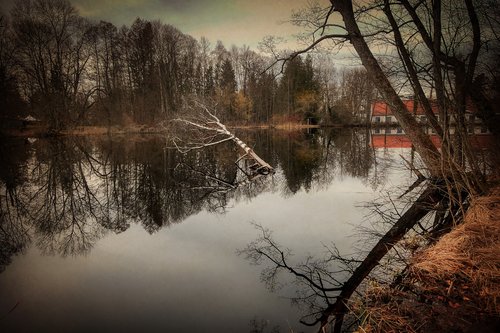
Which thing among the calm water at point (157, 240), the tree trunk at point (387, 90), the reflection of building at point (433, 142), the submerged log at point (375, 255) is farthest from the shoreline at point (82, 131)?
the submerged log at point (375, 255)

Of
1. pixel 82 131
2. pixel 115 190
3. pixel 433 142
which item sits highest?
pixel 82 131

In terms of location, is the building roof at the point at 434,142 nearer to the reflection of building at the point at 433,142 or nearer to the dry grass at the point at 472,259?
the reflection of building at the point at 433,142

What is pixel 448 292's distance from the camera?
275 centimetres

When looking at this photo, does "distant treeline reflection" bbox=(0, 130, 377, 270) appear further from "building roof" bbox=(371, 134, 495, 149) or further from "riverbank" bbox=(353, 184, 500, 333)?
"riverbank" bbox=(353, 184, 500, 333)

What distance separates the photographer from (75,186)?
877 centimetres

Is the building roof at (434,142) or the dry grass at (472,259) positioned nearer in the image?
the dry grass at (472,259)

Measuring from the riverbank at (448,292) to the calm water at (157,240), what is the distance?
810 millimetres

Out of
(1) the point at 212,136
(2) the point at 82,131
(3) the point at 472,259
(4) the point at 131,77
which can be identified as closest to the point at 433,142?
(1) the point at 212,136

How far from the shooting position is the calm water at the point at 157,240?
9.87 ft

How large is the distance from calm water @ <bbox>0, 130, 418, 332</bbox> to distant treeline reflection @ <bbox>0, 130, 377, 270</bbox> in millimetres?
41

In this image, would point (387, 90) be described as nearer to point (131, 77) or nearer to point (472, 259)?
point (472, 259)

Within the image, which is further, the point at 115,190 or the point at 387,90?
the point at 115,190

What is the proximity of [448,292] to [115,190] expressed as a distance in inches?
326

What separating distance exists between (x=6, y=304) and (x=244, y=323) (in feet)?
8.88
